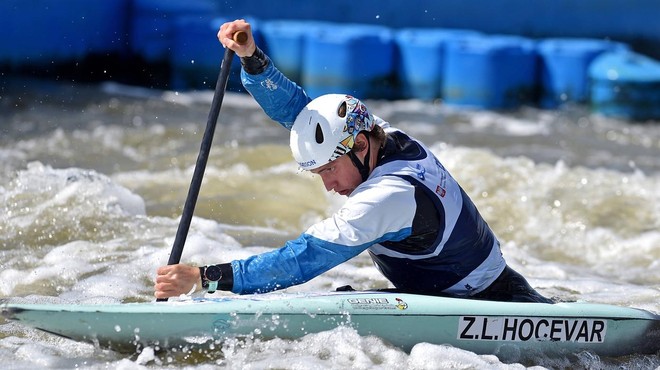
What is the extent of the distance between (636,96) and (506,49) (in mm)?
1642

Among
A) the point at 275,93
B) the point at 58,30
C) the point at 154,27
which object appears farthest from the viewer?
the point at 154,27

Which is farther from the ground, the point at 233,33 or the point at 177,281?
the point at 233,33

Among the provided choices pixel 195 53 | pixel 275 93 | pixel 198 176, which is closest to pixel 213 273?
pixel 198 176

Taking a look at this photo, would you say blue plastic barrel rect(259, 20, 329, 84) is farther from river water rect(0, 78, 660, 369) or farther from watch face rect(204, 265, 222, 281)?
watch face rect(204, 265, 222, 281)

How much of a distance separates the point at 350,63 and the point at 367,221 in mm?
8262

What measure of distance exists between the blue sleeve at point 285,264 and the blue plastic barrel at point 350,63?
8192mm

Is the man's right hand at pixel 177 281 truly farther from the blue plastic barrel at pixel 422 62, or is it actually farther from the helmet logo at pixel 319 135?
the blue plastic barrel at pixel 422 62

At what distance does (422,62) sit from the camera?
40.1 ft

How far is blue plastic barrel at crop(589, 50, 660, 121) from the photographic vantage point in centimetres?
1155

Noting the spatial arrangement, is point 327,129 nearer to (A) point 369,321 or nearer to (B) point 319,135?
(B) point 319,135

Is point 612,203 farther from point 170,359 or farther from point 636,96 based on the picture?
point 170,359

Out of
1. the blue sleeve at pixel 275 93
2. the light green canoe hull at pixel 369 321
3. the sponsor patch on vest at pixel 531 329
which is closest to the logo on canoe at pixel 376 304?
the light green canoe hull at pixel 369 321

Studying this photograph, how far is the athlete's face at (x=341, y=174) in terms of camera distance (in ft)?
13.2

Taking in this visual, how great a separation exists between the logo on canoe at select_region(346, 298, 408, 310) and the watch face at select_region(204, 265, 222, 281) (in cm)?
60
